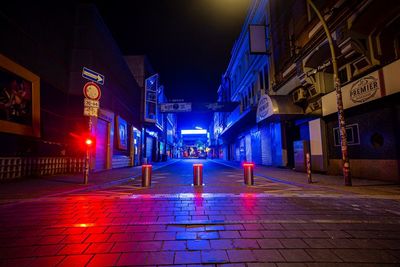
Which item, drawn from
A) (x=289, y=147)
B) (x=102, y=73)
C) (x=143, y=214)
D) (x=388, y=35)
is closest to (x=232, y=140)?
(x=289, y=147)

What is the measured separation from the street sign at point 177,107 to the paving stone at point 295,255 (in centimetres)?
2801

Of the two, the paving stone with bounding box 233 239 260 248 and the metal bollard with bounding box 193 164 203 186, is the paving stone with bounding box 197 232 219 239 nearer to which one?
the paving stone with bounding box 233 239 260 248

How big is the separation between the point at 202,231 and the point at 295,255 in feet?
4.76

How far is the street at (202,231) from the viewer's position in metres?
2.62

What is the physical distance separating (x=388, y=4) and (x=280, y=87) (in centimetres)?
928

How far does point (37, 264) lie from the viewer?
2.51m

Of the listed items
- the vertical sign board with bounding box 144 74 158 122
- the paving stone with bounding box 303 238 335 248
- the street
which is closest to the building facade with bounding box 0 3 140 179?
the street

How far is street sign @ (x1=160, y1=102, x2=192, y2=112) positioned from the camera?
3045cm

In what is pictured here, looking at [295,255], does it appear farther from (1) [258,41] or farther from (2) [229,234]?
(1) [258,41]

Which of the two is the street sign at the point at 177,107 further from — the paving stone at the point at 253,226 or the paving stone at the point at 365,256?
the paving stone at the point at 365,256

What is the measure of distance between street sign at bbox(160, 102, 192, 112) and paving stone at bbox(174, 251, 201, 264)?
28.0 m

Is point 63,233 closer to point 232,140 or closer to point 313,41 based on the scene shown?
point 313,41

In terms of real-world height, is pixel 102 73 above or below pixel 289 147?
above

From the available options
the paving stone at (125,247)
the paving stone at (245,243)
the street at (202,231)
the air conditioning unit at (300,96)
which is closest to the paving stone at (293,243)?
the street at (202,231)
